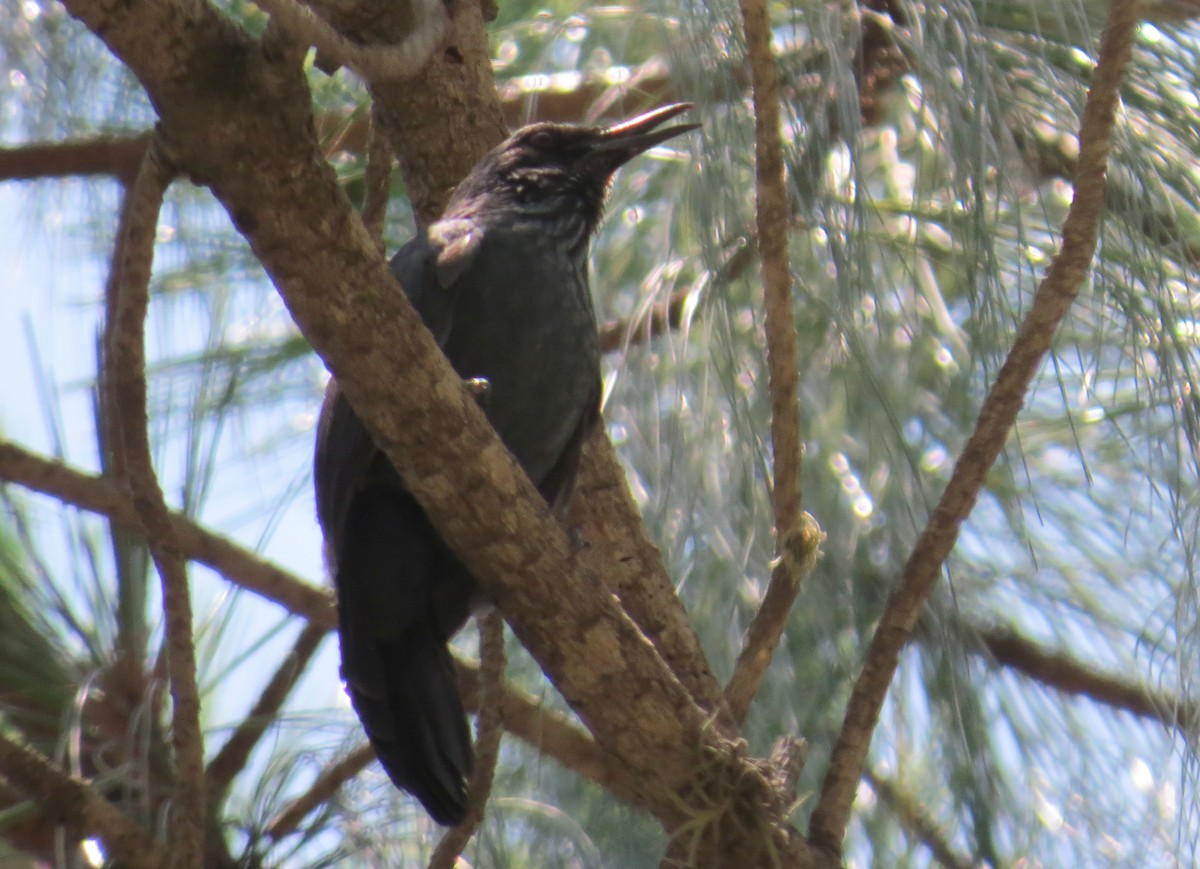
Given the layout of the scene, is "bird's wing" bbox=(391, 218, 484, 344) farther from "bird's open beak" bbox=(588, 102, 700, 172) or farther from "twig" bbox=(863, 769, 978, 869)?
"twig" bbox=(863, 769, 978, 869)

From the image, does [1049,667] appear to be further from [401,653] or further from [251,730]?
[251,730]

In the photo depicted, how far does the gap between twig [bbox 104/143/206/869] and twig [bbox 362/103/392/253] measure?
454mm

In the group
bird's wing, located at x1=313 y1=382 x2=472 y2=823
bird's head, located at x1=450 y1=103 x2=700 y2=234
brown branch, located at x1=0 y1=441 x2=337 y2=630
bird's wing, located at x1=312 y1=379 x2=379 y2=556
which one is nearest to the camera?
bird's wing, located at x1=313 y1=382 x2=472 y2=823

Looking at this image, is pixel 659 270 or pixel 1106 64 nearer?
pixel 1106 64

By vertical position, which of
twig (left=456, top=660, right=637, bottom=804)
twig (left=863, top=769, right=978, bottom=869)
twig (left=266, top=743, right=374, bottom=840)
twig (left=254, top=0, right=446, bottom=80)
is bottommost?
twig (left=863, top=769, right=978, bottom=869)

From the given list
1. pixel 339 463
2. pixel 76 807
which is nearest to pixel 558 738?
pixel 339 463

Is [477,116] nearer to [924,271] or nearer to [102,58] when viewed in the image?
[924,271]

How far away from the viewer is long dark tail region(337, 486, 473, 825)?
2025mm

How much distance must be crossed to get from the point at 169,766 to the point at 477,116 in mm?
1112

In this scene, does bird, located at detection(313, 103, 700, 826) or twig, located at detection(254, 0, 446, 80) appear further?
bird, located at detection(313, 103, 700, 826)

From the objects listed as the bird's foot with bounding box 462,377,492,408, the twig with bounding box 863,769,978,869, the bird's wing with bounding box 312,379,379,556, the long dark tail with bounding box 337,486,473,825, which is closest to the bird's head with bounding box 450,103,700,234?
the bird's foot with bounding box 462,377,492,408

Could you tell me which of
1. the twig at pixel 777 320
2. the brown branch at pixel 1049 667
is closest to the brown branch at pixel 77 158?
the twig at pixel 777 320


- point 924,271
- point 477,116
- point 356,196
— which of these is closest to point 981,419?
point 924,271

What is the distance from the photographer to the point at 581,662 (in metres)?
1.80
